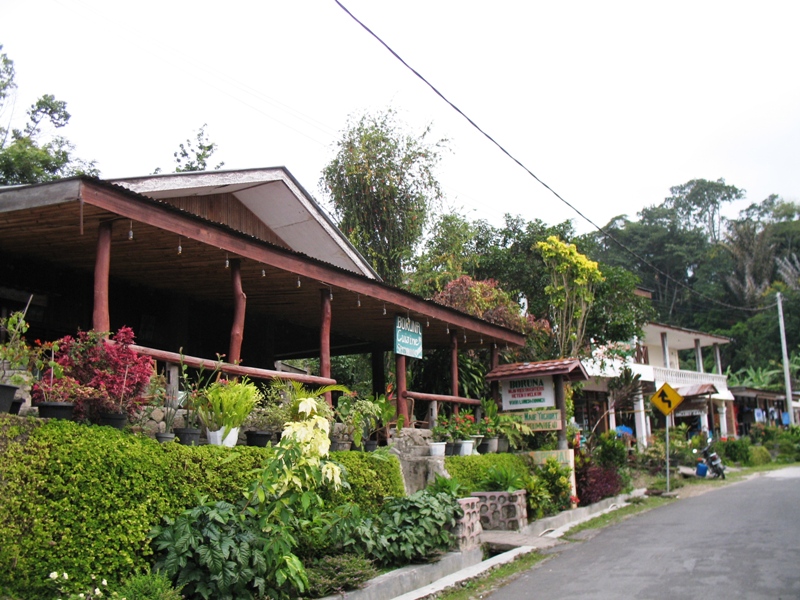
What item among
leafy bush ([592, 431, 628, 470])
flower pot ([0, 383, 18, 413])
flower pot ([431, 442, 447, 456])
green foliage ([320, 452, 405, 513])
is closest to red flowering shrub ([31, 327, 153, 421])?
flower pot ([0, 383, 18, 413])

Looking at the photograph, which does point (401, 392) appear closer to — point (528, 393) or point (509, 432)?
point (509, 432)

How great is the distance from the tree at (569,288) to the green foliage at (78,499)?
15.9 metres

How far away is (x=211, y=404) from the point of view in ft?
25.9

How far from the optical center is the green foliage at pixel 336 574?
6.97 m

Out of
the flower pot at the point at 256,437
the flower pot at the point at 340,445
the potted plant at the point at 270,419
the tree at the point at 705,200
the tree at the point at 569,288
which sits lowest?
the flower pot at the point at 340,445

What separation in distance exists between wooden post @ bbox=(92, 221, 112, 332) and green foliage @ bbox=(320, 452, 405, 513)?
3022 millimetres

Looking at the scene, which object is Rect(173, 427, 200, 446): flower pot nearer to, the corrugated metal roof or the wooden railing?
the wooden railing

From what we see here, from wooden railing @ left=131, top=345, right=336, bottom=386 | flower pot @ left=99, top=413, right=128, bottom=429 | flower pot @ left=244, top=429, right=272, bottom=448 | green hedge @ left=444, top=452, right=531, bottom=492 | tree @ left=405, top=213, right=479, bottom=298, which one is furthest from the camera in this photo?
tree @ left=405, top=213, right=479, bottom=298

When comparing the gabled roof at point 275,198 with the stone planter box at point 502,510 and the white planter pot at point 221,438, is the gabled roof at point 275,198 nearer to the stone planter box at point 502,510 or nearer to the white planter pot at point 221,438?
the white planter pot at point 221,438

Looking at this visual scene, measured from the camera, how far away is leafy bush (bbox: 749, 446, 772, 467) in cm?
3231

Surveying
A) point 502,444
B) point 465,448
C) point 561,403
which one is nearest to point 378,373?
point 502,444

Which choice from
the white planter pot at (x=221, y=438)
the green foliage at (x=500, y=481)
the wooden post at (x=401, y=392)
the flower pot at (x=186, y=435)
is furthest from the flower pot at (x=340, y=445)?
the green foliage at (x=500, y=481)

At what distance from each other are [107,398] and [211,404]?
1.43 m

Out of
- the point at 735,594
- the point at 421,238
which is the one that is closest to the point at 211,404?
the point at 735,594
